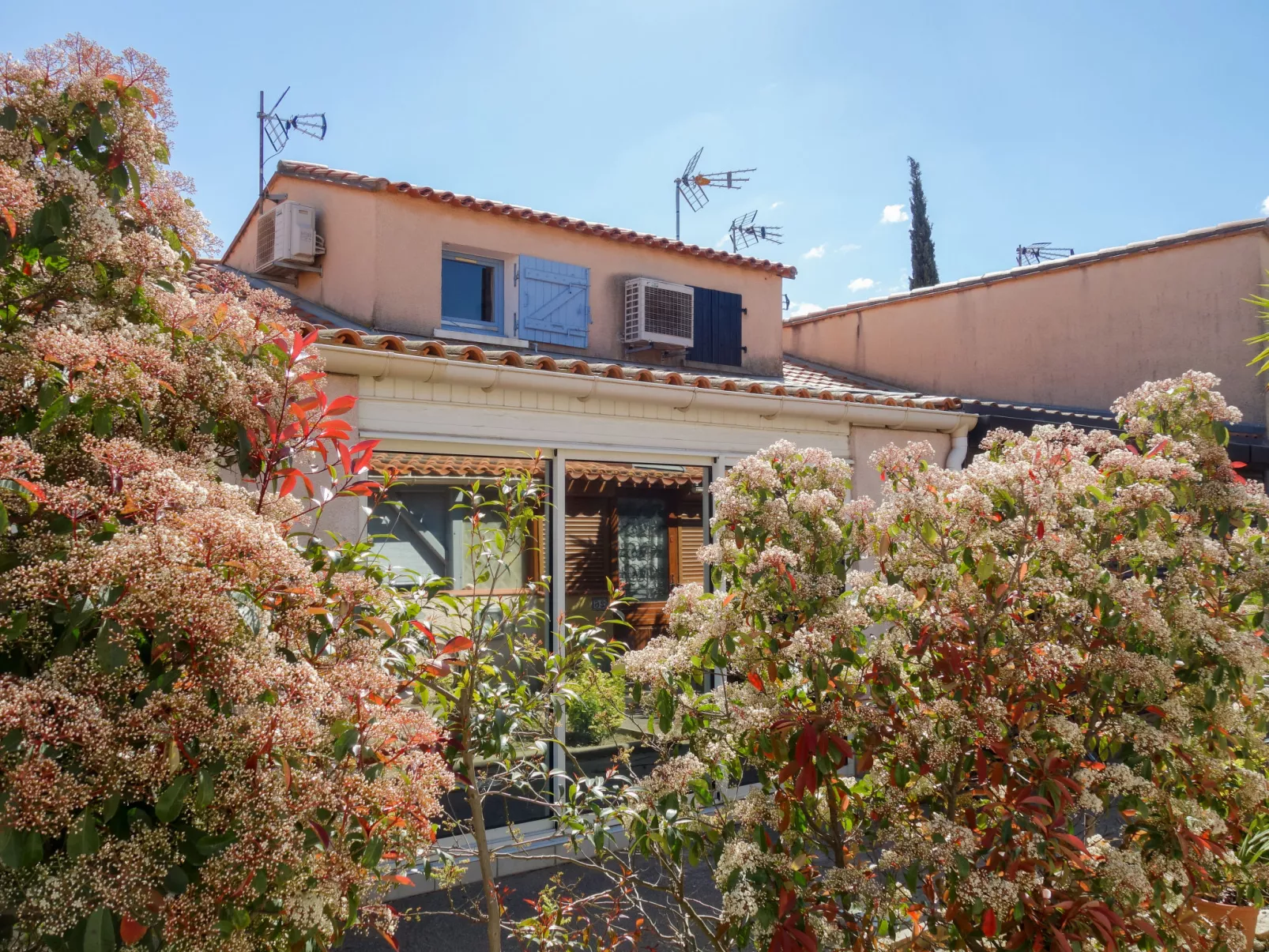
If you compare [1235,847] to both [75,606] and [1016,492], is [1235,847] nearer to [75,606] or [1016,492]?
[1016,492]

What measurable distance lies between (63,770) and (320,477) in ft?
12.3

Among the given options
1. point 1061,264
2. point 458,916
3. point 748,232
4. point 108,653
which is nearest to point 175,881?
point 108,653

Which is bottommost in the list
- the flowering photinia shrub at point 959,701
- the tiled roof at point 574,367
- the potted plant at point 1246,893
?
the potted plant at point 1246,893

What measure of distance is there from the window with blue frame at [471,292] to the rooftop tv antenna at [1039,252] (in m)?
12.9

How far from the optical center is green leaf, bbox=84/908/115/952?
137cm

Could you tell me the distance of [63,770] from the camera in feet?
4.79

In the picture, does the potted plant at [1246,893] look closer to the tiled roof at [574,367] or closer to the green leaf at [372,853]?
the green leaf at [372,853]

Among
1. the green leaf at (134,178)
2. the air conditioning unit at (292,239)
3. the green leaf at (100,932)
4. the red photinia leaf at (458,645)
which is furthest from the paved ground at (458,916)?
the air conditioning unit at (292,239)

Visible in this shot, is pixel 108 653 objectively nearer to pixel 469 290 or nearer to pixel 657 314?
pixel 469 290

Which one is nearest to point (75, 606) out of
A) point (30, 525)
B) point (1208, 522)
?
point (30, 525)

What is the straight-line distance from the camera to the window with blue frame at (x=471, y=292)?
11219mm

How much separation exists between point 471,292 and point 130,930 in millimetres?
10609

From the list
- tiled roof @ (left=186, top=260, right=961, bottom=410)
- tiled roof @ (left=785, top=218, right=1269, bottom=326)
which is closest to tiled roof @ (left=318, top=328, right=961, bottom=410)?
tiled roof @ (left=186, top=260, right=961, bottom=410)

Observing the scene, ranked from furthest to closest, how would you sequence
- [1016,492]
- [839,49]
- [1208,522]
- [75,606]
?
[839,49], [1208,522], [1016,492], [75,606]
